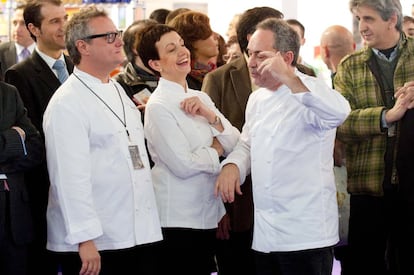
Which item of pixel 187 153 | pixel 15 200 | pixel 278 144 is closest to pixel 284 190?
pixel 278 144

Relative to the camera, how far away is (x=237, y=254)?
399cm

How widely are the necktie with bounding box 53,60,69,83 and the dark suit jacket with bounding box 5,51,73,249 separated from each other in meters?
0.09

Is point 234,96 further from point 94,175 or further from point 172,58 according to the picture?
point 94,175

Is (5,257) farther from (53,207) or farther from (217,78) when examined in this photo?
(217,78)

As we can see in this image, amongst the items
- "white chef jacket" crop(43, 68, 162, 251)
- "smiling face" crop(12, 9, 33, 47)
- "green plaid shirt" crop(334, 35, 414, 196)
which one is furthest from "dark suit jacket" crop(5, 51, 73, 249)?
"smiling face" crop(12, 9, 33, 47)

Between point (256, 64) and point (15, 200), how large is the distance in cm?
119

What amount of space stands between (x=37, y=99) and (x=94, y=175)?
33.7 inches

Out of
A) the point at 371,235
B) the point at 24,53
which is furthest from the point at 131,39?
the point at 24,53

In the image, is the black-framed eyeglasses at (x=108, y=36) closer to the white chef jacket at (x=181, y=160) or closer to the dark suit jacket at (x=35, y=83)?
the white chef jacket at (x=181, y=160)

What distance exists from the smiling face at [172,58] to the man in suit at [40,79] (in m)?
0.61

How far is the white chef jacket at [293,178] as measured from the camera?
3.19m

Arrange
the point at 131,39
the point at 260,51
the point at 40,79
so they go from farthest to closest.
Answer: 1. the point at 131,39
2. the point at 40,79
3. the point at 260,51

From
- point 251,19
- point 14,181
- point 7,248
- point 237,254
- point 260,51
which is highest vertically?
point 251,19

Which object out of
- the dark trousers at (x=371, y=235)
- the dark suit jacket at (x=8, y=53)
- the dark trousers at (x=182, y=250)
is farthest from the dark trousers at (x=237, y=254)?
the dark suit jacket at (x=8, y=53)
